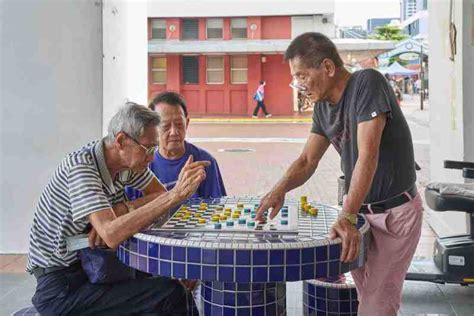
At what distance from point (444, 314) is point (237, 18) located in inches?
842

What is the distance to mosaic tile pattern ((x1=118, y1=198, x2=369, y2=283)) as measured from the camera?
1.94m

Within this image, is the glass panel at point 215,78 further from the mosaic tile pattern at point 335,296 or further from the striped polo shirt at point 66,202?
the striped polo shirt at point 66,202

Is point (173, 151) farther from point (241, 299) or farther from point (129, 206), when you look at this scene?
point (241, 299)

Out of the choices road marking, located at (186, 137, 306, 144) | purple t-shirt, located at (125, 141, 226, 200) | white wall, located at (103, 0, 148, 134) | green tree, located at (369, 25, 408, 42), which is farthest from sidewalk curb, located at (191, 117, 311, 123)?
green tree, located at (369, 25, 408, 42)

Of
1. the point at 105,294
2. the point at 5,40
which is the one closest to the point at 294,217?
the point at 105,294

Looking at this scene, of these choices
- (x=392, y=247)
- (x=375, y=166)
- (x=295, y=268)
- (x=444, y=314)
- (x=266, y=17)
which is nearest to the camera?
(x=295, y=268)

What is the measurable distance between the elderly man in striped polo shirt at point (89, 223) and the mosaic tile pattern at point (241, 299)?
29 cm

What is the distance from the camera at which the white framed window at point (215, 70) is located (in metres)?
24.2

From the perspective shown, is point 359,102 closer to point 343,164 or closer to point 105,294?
point 343,164

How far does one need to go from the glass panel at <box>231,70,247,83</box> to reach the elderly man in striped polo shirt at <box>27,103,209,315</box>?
72.3 feet

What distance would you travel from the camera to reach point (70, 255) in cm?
244

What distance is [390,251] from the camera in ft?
7.82

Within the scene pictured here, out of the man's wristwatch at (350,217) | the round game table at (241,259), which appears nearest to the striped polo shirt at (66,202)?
the round game table at (241,259)

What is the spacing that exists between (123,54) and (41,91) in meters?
0.89
